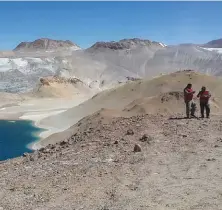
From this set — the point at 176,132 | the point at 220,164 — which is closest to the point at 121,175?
the point at 220,164

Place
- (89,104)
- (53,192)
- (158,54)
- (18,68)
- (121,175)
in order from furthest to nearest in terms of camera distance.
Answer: (158,54), (18,68), (89,104), (121,175), (53,192)

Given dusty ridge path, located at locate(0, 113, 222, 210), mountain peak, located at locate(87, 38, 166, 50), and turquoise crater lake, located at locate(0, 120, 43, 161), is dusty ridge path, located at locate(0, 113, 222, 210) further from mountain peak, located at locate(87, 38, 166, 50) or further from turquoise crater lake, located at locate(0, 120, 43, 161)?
mountain peak, located at locate(87, 38, 166, 50)

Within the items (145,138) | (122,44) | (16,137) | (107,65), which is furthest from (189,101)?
(122,44)

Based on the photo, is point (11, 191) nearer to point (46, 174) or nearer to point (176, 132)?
point (46, 174)

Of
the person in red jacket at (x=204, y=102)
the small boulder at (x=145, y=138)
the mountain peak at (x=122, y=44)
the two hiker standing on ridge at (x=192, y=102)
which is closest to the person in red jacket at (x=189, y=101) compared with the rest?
the two hiker standing on ridge at (x=192, y=102)

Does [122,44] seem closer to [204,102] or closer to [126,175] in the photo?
[204,102]

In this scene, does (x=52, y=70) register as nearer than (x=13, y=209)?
No
